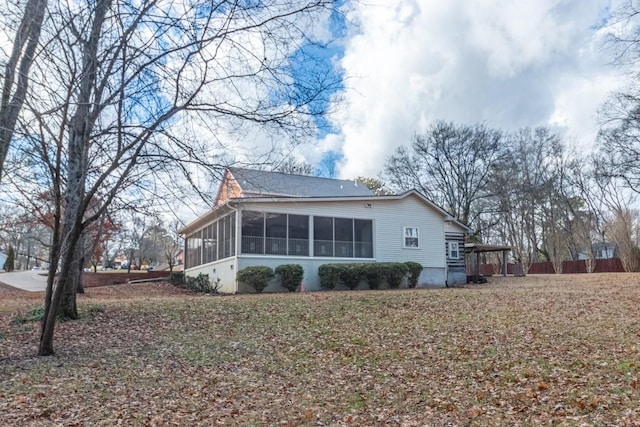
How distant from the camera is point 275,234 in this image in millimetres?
18484

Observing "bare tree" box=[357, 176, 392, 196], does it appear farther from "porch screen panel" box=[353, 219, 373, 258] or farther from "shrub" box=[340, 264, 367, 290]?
"shrub" box=[340, 264, 367, 290]

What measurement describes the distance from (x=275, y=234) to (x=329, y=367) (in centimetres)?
1224

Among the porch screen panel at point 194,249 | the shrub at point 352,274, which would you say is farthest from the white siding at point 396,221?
the porch screen panel at point 194,249

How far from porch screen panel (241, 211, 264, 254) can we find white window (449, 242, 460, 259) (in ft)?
36.8

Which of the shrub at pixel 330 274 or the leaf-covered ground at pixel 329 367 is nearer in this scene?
the leaf-covered ground at pixel 329 367

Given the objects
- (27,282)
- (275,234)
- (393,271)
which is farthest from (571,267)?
(27,282)

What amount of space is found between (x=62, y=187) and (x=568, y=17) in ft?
38.1

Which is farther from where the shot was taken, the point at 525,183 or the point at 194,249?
the point at 525,183

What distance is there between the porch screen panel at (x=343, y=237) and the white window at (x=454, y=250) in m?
7.41

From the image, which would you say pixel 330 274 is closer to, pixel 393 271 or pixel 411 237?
pixel 393 271

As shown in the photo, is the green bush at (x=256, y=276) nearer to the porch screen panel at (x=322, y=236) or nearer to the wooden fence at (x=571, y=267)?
the porch screen panel at (x=322, y=236)

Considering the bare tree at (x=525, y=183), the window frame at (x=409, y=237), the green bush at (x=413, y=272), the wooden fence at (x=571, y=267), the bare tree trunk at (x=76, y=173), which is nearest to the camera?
the bare tree trunk at (x=76, y=173)

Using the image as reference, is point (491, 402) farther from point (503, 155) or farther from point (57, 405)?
point (503, 155)

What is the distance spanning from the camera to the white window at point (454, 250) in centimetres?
2419
